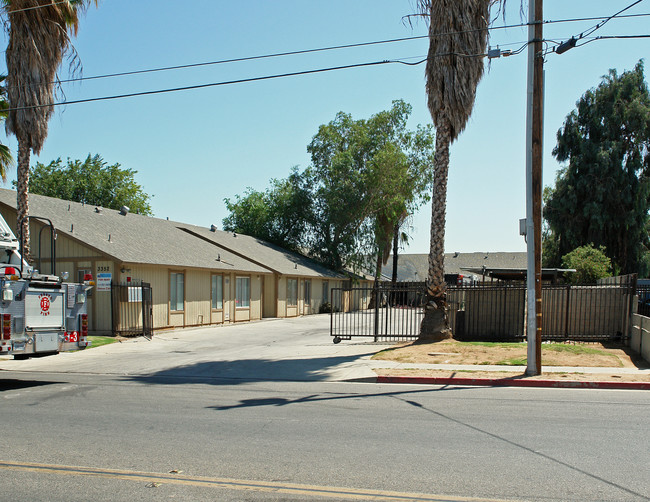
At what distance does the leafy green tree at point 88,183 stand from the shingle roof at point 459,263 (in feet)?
97.0

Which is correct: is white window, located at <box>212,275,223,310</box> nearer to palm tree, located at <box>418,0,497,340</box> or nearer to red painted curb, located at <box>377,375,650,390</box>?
palm tree, located at <box>418,0,497,340</box>

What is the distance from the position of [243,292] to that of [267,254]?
23.2ft

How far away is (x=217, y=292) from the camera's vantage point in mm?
28016

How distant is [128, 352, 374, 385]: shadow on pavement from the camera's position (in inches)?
508

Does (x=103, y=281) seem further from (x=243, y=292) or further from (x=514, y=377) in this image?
(x=514, y=377)

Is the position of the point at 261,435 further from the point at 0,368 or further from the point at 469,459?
the point at 0,368

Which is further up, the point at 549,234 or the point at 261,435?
the point at 549,234

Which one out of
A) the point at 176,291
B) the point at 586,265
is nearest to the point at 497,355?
the point at 176,291

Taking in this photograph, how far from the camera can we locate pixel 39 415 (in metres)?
8.71

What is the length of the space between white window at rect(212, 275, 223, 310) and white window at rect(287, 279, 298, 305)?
7.59 m

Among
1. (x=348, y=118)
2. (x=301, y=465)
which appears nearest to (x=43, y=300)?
(x=301, y=465)

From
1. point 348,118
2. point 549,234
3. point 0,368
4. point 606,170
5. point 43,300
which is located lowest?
point 0,368

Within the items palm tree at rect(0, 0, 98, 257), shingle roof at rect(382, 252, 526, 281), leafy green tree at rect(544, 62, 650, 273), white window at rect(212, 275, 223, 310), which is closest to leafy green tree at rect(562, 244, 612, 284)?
leafy green tree at rect(544, 62, 650, 273)

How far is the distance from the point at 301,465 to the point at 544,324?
1420cm
